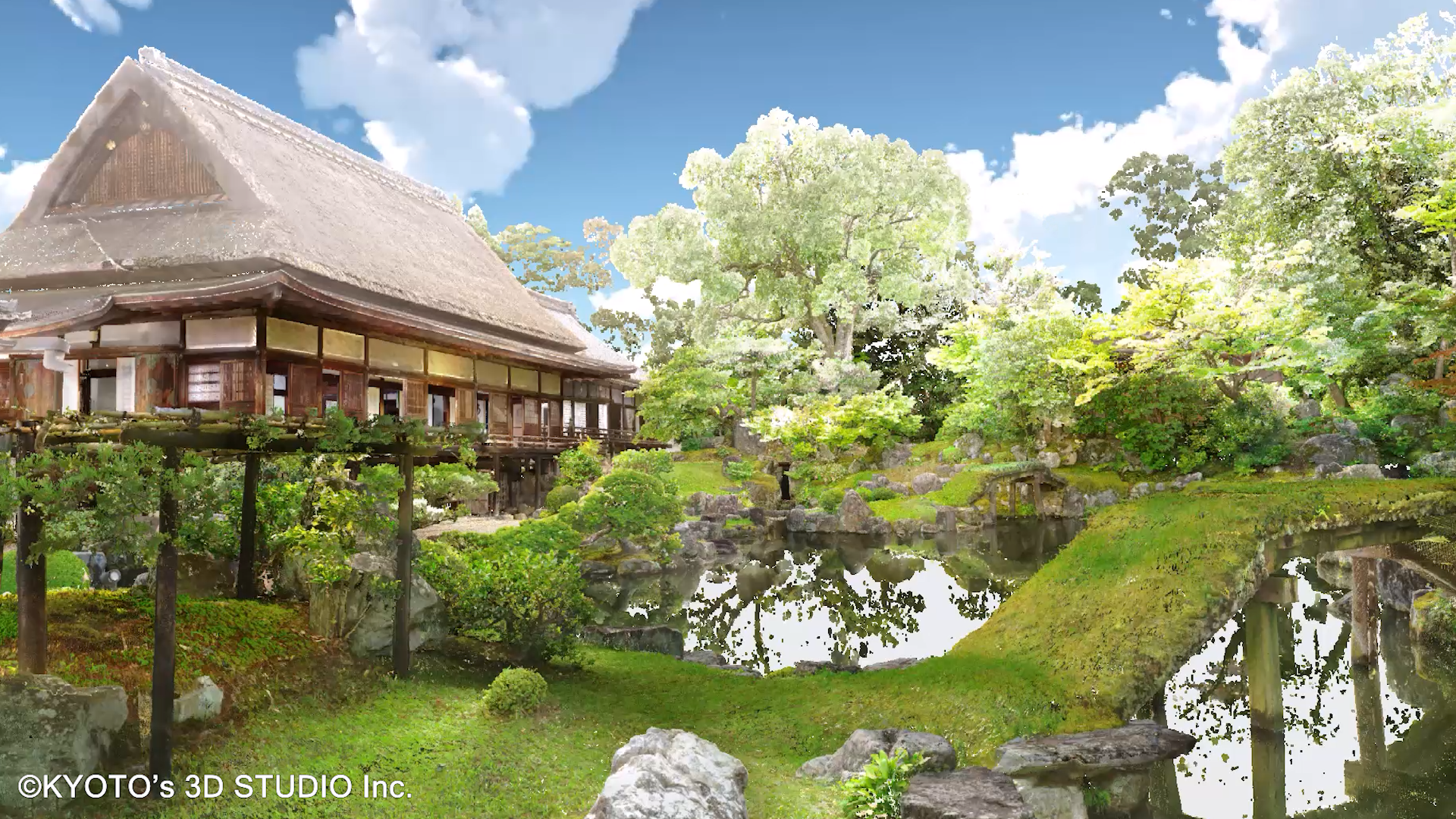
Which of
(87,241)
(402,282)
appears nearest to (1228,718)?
(402,282)

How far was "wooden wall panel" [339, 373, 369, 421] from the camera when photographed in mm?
19781

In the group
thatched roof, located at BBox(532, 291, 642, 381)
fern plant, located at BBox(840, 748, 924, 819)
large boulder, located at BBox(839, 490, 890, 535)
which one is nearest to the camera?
fern plant, located at BBox(840, 748, 924, 819)

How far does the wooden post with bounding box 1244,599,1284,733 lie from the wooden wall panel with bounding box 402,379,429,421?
61.1 ft

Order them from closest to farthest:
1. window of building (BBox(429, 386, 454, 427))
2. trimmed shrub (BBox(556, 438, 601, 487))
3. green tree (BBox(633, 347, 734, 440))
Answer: window of building (BBox(429, 386, 454, 427)), trimmed shrub (BBox(556, 438, 601, 487)), green tree (BBox(633, 347, 734, 440))

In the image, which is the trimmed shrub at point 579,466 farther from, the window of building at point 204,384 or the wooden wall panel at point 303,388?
the window of building at point 204,384

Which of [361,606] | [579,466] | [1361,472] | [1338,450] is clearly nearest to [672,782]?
[361,606]

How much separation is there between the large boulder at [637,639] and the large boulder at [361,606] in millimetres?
3540

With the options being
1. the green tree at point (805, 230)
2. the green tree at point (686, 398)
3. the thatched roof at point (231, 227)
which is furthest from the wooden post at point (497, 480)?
the green tree at point (805, 230)

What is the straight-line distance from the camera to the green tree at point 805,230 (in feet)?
112

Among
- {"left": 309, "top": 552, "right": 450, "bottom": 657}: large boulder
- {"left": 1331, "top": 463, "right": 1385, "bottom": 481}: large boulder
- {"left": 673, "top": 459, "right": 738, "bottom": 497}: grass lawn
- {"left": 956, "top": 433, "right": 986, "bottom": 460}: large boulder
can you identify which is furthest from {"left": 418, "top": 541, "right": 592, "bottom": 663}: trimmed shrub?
{"left": 956, "top": 433, "right": 986, "bottom": 460}: large boulder

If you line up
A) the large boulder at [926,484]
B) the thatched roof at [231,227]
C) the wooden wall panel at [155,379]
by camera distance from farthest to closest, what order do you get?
the large boulder at [926,484] < the thatched roof at [231,227] < the wooden wall panel at [155,379]

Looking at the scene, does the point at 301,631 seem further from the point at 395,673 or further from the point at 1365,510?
the point at 1365,510

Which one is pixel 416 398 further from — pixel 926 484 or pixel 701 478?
pixel 926 484

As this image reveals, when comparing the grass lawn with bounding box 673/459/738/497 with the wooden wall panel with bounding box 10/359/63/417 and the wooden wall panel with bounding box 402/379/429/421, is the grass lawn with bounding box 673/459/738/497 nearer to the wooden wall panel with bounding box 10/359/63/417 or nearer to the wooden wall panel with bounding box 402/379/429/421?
the wooden wall panel with bounding box 402/379/429/421
